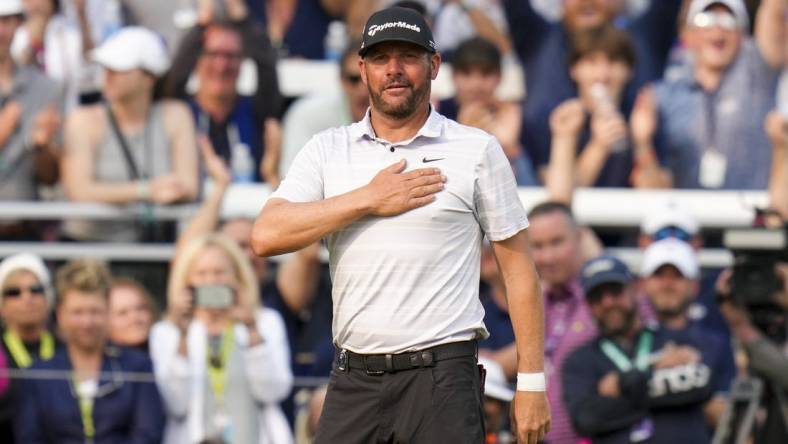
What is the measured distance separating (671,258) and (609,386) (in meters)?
0.87

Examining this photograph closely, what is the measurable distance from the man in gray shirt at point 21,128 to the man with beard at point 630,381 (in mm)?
3532

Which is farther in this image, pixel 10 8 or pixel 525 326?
pixel 10 8

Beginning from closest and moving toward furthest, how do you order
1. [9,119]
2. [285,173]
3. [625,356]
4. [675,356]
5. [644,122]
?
[675,356], [625,356], [285,173], [644,122], [9,119]

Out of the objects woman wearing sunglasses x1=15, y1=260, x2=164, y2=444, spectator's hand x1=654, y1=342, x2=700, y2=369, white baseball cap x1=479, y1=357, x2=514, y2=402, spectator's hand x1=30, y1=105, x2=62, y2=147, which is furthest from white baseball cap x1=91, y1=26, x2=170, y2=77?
spectator's hand x1=654, y1=342, x2=700, y2=369

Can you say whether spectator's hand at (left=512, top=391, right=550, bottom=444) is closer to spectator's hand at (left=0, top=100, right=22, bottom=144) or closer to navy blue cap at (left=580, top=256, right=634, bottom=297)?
navy blue cap at (left=580, top=256, right=634, bottom=297)

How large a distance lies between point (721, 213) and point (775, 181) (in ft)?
1.39

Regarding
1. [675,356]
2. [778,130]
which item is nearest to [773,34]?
[778,130]

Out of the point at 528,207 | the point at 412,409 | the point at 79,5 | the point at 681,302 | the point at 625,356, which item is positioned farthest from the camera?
the point at 79,5

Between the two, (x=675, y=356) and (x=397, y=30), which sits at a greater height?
(x=397, y=30)

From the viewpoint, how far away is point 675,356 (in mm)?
7477

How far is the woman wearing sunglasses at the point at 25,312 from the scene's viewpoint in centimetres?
836

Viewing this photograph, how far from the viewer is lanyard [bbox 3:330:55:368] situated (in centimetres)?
829

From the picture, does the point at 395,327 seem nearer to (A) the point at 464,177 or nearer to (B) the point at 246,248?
(A) the point at 464,177

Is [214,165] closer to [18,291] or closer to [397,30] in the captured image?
[18,291]
